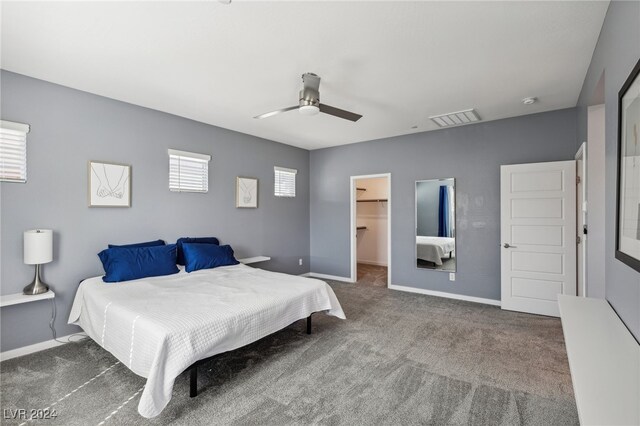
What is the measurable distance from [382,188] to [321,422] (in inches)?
251

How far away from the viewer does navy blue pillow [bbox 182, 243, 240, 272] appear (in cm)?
385

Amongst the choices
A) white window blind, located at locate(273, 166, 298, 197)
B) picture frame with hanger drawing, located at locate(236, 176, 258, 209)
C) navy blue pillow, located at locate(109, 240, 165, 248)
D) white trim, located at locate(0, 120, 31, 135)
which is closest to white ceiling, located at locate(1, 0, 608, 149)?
white trim, located at locate(0, 120, 31, 135)

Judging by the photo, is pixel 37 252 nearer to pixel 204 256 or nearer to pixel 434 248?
pixel 204 256

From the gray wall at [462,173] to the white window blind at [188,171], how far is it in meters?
2.57

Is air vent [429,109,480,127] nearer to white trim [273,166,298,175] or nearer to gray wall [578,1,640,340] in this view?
gray wall [578,1,640,340]

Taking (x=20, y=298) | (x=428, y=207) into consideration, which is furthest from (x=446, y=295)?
(x=20, y=298)

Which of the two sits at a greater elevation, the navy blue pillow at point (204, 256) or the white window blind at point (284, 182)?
the white window blind at point (284, 182)

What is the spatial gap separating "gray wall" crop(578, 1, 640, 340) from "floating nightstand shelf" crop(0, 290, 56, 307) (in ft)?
13.9

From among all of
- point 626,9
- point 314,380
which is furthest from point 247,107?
point 626,9

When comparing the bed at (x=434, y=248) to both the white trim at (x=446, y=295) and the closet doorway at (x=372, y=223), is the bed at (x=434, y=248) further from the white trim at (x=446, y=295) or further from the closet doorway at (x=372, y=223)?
the closet doorway at (x=372, y=223)

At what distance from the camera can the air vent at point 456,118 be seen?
13.2ft

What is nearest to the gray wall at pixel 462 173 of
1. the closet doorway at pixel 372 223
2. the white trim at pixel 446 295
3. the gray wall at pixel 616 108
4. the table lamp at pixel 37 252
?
the white trim at pixel 446 295

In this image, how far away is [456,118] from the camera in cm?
425

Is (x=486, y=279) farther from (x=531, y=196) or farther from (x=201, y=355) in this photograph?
(x=201, y=355)
